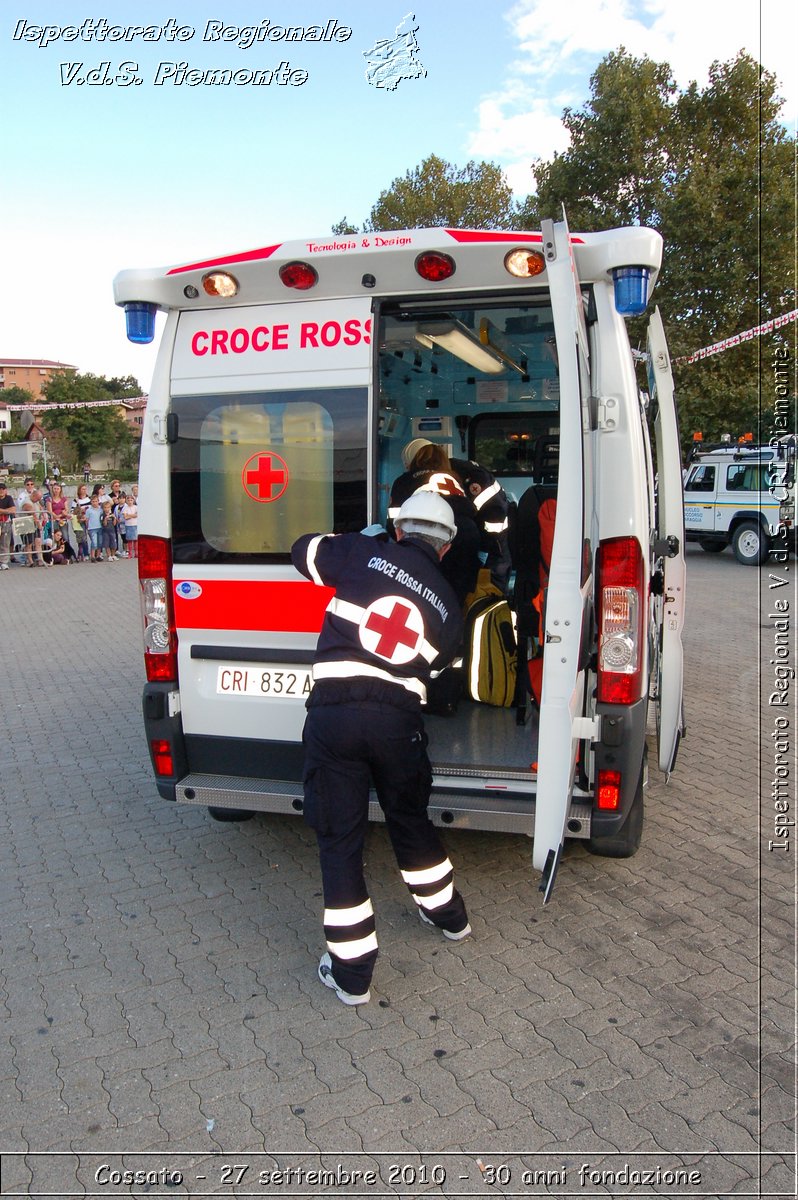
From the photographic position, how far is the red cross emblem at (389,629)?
10.1 feet

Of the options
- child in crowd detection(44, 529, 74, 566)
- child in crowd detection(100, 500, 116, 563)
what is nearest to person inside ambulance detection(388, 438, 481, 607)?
child in crowd detection(44, 529, 74, 566)

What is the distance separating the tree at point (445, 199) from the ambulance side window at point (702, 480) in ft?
45.5

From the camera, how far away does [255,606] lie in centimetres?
383

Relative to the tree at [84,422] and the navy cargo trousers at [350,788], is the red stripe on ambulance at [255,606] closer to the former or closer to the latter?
the navy cargo trousers at [350,788]

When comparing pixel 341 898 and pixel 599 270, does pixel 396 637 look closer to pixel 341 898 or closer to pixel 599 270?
pixel 341 898

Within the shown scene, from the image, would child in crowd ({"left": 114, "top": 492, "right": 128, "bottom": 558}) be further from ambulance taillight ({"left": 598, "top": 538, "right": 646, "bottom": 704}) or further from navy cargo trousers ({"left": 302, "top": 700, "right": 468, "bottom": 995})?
ambulance taillight ({"left": 598, "top": 538, "right": 646, "bottom": 704})

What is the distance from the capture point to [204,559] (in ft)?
12.8

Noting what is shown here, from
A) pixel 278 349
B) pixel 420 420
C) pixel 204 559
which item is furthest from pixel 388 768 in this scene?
pixel 420 420

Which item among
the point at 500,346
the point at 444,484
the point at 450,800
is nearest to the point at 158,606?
the point at 450,800

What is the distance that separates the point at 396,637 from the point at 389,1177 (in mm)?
1614

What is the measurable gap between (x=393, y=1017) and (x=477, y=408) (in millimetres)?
5707

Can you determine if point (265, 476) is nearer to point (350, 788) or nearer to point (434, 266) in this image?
point (434, 266)

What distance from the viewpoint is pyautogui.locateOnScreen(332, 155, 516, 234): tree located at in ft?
91.8

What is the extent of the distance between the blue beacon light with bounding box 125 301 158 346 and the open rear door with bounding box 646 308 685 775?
8.64 feet
